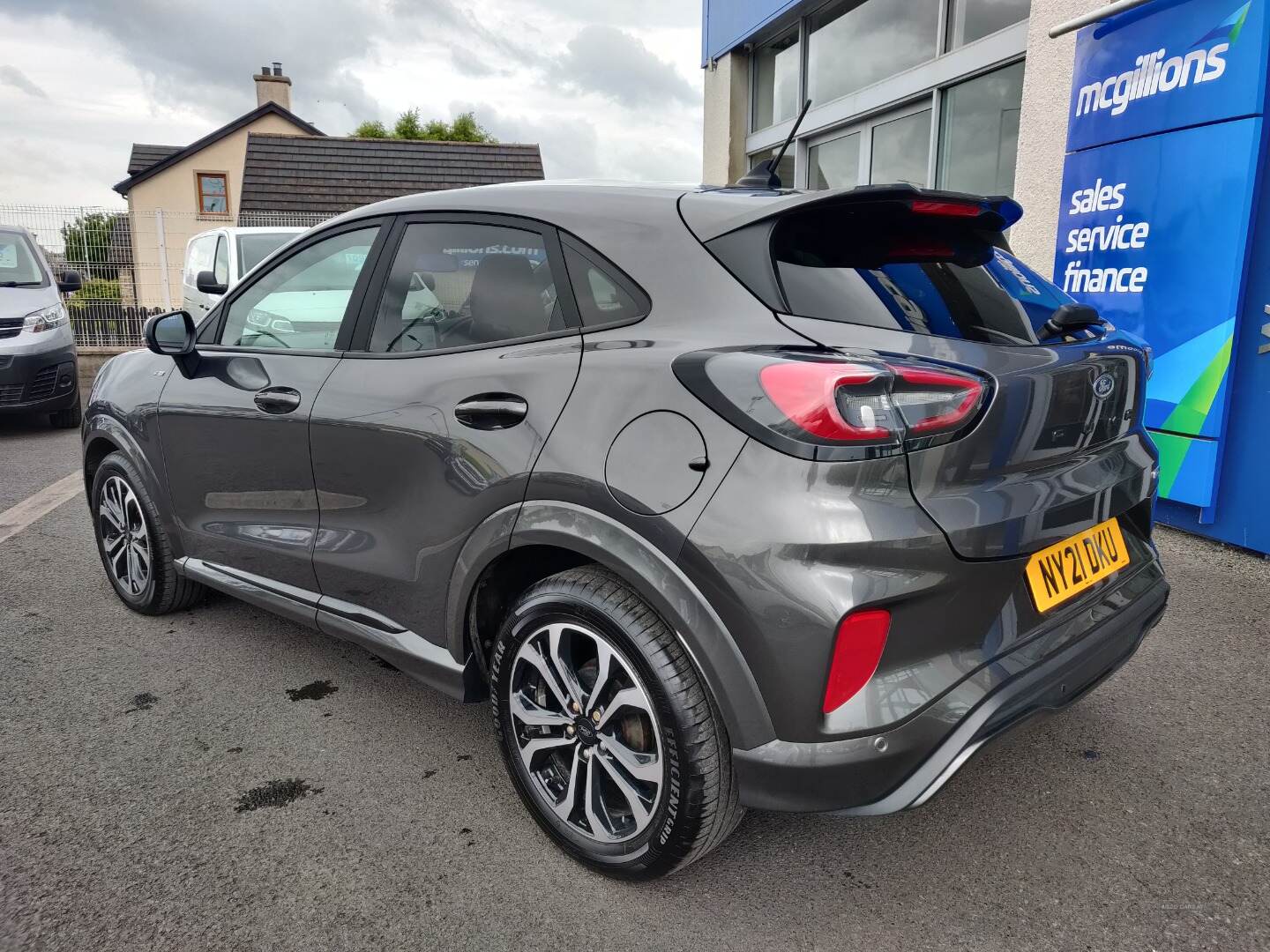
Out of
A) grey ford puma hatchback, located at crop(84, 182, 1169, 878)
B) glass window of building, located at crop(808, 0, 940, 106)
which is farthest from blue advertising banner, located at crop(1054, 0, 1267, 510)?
glass window of building, located at crop(808, 0, 940, 106)

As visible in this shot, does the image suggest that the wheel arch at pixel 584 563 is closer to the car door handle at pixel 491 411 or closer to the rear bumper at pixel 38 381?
the car door handle at pixel 491 411

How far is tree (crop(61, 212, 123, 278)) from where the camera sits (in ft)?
39.8

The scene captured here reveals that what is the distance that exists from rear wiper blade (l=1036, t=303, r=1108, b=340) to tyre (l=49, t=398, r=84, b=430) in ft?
30.6

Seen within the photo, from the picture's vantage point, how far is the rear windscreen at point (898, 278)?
6.63 ft

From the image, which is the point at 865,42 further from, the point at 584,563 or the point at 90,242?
the point at 90,242

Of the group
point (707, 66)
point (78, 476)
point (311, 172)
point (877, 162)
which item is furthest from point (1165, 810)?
point (311, 172)

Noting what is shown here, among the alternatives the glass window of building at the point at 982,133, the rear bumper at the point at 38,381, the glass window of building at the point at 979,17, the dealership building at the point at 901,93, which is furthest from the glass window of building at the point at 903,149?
the rear bumper at the point at 38,381

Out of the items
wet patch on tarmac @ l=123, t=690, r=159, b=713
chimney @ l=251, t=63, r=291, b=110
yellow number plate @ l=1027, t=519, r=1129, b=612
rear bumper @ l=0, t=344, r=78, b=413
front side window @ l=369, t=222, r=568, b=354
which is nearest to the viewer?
yellow number plate @ l=1027, t=519, r=1129, b=612

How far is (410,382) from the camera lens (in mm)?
2551

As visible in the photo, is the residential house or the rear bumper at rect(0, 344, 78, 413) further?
the residential house

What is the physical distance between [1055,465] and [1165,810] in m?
1.09

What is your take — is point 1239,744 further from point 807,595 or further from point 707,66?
point 707,66

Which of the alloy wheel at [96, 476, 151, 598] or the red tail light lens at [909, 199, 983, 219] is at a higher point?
the red tail light lens at [909, 199, 983, 219]

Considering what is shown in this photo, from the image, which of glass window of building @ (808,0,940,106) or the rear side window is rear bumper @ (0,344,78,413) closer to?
glass window of building @ (808,0,940,106)
